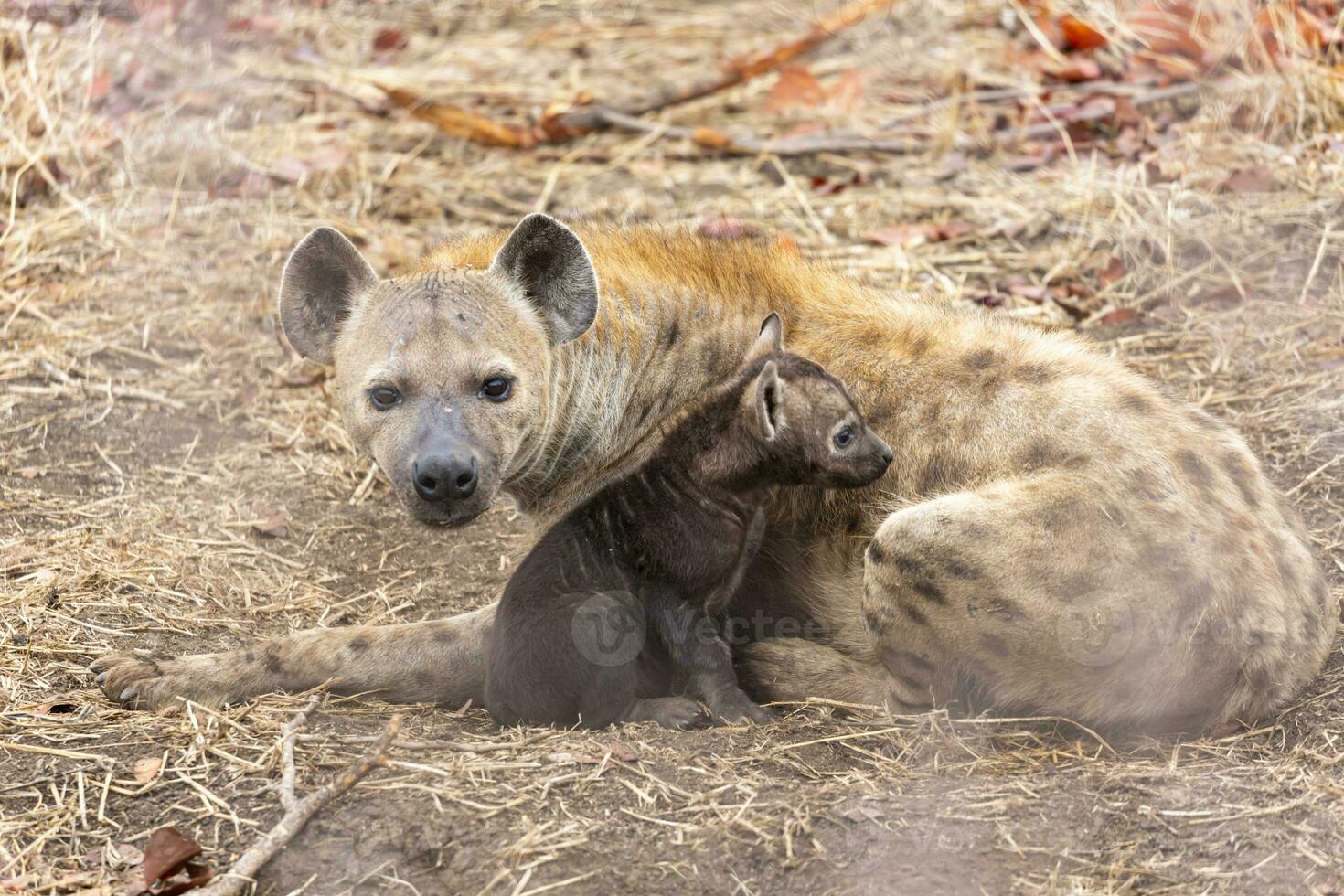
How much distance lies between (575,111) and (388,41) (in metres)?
1.71

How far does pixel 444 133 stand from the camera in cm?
753

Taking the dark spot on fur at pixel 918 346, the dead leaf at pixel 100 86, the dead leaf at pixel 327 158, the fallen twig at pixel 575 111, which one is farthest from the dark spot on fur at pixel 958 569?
the dead leaf at pixel 100 86

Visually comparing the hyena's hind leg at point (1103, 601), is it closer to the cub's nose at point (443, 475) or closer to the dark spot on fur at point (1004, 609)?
the dark spot on fur at point (1004, 609)

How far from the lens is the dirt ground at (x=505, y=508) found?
2.89 metres

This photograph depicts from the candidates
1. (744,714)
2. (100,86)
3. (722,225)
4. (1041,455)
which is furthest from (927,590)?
(100,86)

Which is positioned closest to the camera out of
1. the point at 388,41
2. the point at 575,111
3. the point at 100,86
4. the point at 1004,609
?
the point at 1004,609

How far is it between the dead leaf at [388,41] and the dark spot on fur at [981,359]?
227 inches

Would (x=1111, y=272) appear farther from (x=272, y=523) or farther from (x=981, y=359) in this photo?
(x=272, y=523)

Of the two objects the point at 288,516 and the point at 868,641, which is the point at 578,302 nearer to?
the point at 868,641

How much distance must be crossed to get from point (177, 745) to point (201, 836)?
42 cm

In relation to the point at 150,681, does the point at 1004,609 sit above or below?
above

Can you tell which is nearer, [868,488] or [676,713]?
[676,713]

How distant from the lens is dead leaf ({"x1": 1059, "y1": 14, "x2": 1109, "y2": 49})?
24.4 ft

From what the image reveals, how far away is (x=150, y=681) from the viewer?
3.68m
